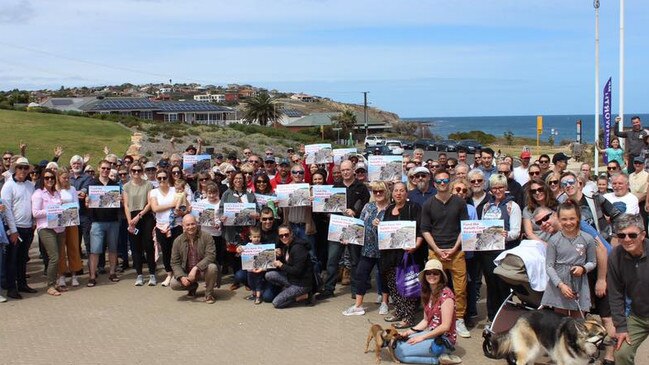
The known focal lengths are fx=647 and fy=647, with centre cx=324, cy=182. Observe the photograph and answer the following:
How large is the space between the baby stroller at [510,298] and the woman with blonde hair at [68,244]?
23.1 feet

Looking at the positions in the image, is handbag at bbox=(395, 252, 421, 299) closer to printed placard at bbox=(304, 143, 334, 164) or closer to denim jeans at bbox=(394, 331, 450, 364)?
denim jeans at bbox=(394, 331, 450, 364)

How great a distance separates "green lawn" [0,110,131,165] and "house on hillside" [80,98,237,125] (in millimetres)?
38013

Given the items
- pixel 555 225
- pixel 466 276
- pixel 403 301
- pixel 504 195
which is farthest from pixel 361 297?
pixel 555 225

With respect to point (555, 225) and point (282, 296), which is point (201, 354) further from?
point (555, 225)

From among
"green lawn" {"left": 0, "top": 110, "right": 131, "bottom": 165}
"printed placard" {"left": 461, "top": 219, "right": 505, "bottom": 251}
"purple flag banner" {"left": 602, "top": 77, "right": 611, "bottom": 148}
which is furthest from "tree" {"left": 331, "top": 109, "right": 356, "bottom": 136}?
"printed placard" {"left": 461, "top": 219, "right": 505, "bottom": 251}

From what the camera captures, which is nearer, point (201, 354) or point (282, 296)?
point (201, 354)

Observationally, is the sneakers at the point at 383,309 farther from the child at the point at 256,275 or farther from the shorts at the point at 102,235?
the shorts at the point at 102,235

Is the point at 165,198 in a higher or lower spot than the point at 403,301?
higher

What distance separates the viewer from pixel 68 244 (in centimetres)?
1110

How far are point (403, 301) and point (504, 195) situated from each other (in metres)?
1.96

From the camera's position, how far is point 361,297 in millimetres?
9344

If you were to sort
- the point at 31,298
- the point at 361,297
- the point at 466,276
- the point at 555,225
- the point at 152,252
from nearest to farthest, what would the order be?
the point at 555,225 < the point at 466,276 < the point at 361,297 < the point at 31,298 < the point at 152,252

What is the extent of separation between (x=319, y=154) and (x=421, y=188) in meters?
3.60

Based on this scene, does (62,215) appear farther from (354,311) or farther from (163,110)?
(163,110)
